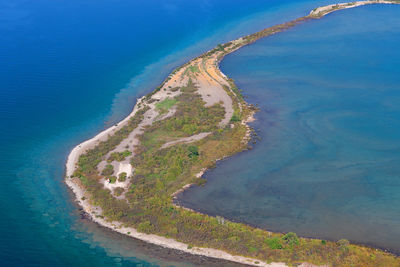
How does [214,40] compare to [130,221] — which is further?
[214,40]

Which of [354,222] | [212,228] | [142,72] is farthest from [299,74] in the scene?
[212,228]

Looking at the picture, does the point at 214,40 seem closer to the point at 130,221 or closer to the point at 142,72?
the point at 142,72

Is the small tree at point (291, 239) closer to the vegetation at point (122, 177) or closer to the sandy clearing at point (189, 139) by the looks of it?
the vegetation at point (122, 177)

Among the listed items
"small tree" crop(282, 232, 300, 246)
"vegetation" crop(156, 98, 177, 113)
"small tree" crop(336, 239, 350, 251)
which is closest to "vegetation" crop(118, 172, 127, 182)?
"vegetation" crop(156, 98, 177, 113)

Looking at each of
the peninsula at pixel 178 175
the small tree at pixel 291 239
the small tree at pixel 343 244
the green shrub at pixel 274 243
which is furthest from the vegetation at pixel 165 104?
the small tree at pixel 343 244

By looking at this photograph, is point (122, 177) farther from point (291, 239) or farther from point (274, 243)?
point (291, 239)

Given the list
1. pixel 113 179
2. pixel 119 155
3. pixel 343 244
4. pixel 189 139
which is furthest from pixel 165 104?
pixel 343 244
